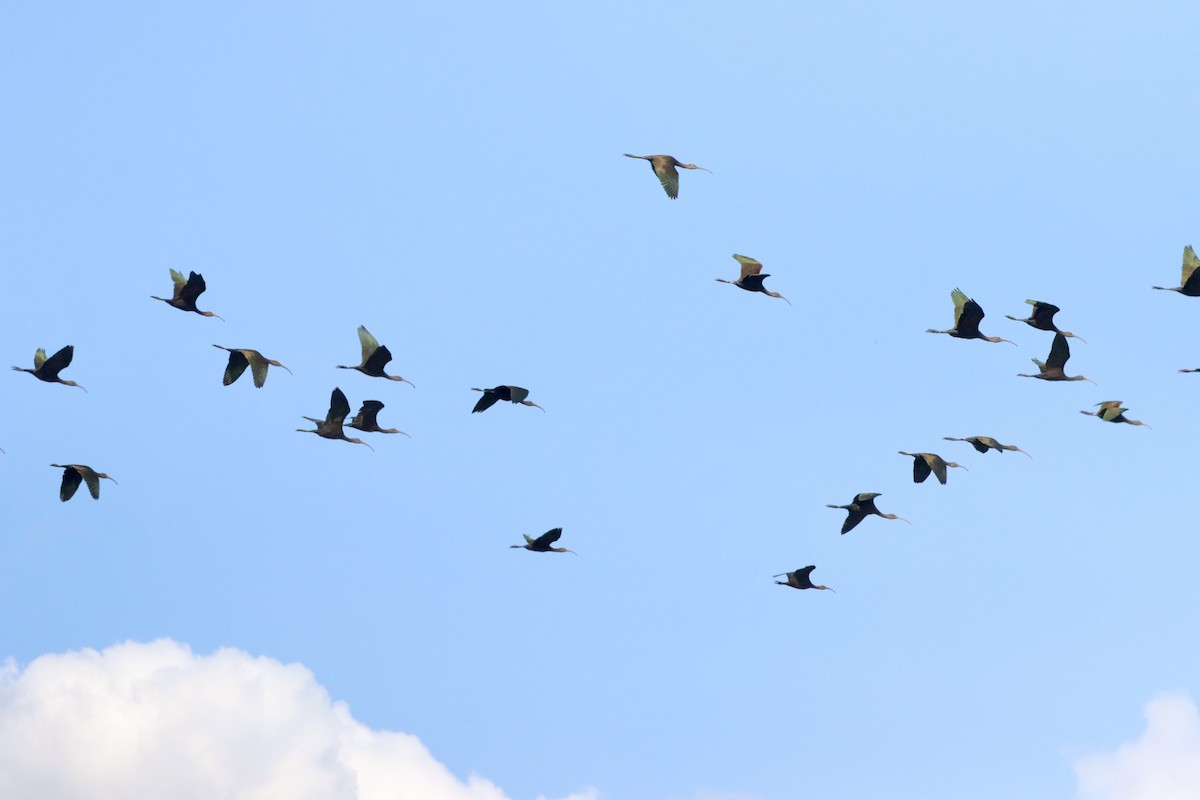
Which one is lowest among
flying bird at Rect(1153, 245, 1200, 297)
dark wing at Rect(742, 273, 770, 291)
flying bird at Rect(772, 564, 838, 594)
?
flying bird at Rect(772, 564, 838, 594)

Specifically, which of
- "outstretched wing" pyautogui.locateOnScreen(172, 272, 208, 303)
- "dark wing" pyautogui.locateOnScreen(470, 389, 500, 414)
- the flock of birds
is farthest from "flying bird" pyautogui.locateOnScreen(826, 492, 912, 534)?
"outstretched wing" pyautogui.locateOnScreen(172, 272, 208, 303)

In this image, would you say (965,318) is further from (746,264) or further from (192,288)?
(192,288)

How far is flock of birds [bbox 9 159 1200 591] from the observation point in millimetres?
40875

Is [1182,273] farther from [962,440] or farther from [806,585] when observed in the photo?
[806,585]

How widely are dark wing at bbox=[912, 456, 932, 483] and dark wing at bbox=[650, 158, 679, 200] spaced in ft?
25.5

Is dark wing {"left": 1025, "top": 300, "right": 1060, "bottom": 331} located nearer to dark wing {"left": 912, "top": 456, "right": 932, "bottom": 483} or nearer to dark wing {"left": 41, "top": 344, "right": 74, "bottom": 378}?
dark wing {"left": 912, "top": 456, "right": 932, "bottom": 483}

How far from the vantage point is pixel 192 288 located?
42.0m

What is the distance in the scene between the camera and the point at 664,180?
130 feet

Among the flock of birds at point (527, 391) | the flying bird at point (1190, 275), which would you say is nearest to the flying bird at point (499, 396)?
the flock of birds at point (527, 391)

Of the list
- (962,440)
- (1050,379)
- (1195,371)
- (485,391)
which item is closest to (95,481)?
(485,391)

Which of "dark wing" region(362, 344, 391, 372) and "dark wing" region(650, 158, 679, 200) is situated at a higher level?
"dark wing" region(650, 158, 679, 200)

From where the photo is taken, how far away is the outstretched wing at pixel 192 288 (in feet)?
137

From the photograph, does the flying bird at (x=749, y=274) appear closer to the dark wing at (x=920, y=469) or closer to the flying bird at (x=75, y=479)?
the dark wing at (x=920, y=469)

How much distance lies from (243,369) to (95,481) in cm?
407
